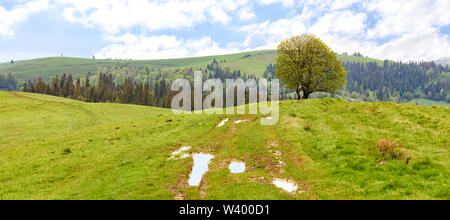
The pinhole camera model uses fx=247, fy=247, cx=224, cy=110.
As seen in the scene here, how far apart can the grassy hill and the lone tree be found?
15554 millimetres

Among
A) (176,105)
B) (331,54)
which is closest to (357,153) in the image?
(331,54)

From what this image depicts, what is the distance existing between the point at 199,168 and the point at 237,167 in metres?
3.07

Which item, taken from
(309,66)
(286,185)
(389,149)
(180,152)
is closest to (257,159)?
(286,185)

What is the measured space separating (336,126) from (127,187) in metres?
24.3

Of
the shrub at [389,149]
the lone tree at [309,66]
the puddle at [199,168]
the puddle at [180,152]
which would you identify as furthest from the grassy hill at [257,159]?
the lone tree at [309,66]

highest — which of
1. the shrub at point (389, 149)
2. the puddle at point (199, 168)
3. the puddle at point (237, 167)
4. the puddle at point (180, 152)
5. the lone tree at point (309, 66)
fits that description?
the lone tree at point (309, 66)

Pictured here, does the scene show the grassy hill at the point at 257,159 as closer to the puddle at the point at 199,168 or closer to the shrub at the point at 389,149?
the shrub at the point at 389,149

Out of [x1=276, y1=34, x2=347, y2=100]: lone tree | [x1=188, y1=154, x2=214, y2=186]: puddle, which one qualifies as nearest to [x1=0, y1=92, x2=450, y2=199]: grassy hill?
[x1=188, y1=154, x2=214, y2=186]: puddle

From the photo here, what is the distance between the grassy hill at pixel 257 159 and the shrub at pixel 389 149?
119 millimetres

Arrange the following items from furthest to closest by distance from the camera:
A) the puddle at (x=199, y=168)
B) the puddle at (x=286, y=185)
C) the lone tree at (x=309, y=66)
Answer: the lone tree at (x=309, y=66)
the puddle at (x=199, y=168)
the puddle at (x=286, y=185)

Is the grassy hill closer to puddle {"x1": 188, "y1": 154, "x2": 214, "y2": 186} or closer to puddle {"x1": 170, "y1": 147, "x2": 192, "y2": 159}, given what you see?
puddle {"x1": 188, "y1": 154, "x2": 214, "y2": 186}

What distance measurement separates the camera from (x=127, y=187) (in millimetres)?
16266

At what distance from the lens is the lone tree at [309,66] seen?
5394 cm

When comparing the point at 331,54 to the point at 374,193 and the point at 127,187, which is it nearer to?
the point at 374,193
